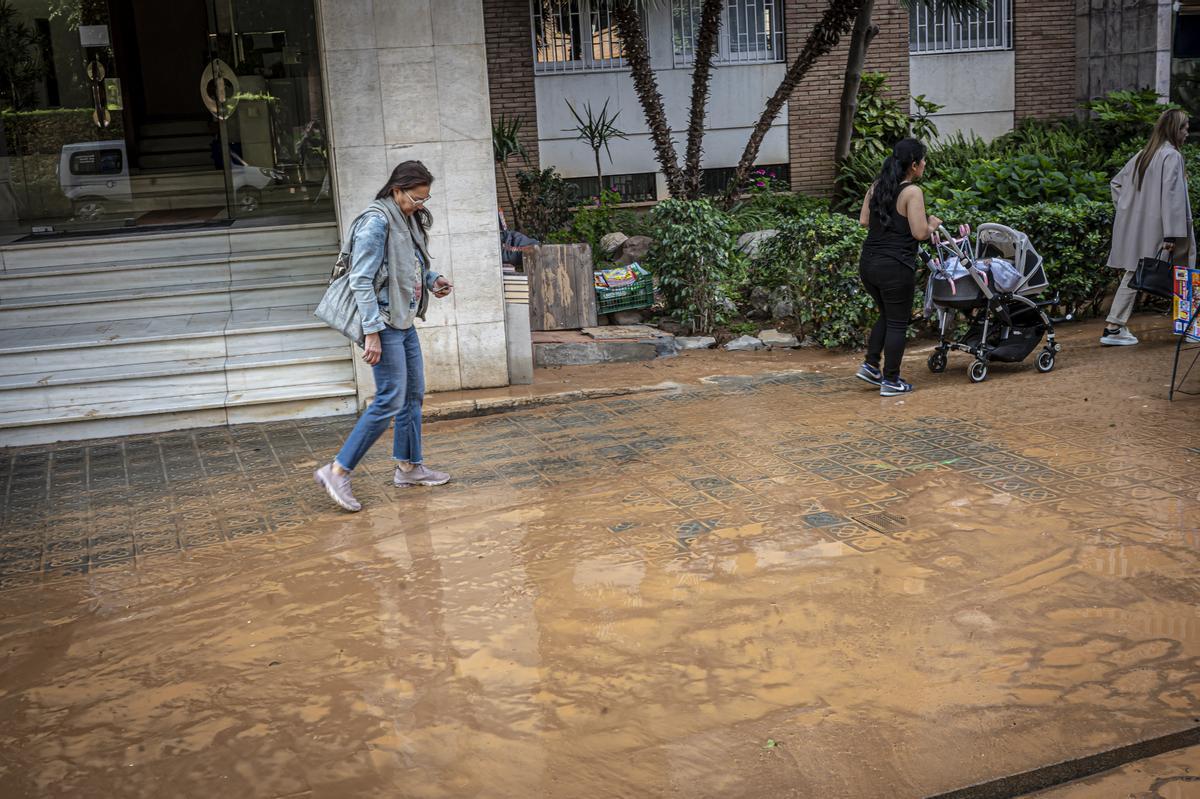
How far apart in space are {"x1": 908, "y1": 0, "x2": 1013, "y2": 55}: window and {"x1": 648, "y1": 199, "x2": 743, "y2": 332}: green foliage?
9.56 metres

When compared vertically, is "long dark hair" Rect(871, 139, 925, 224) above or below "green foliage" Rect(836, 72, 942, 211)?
below

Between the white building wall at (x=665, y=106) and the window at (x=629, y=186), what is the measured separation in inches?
4.5

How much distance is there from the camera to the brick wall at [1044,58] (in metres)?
18.7

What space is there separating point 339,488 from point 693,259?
5247mm

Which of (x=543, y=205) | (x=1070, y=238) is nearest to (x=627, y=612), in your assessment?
(x=1070, y=238)

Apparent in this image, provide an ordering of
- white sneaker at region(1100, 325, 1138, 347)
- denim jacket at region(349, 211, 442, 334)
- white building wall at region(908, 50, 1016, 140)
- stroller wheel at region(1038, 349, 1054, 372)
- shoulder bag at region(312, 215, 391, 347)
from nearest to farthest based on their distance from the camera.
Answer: denim jacket at region(349, 211, 442, 334)
shoulder bag at region(312, 215, 391, 347)
stroller wheel at region(1038, 349, 1054, 372)
white sneaker at region(1100, 325, 1138, 347)
white building wall at region(908, 50, 1016, 140)

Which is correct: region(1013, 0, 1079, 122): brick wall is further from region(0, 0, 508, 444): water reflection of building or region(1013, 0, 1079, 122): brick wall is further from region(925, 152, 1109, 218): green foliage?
region(0, 0, 508, 444): water reflection of building

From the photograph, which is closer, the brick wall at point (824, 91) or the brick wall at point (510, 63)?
the brick wall at point (510, 63)

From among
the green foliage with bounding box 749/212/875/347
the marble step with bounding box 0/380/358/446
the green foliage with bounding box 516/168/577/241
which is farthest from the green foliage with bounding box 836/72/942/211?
the marble step with bounding box 0/380/358/446

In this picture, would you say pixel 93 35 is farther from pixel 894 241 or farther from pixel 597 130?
pixel 894 241

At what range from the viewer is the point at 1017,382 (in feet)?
27.9

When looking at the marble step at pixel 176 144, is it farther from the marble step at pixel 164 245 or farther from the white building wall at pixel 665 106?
the white building wall at pixel 665 106

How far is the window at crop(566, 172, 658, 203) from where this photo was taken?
17.9 metres

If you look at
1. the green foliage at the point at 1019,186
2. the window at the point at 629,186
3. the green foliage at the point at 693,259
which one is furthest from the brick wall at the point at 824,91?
the green foliage at the point at 693,259
